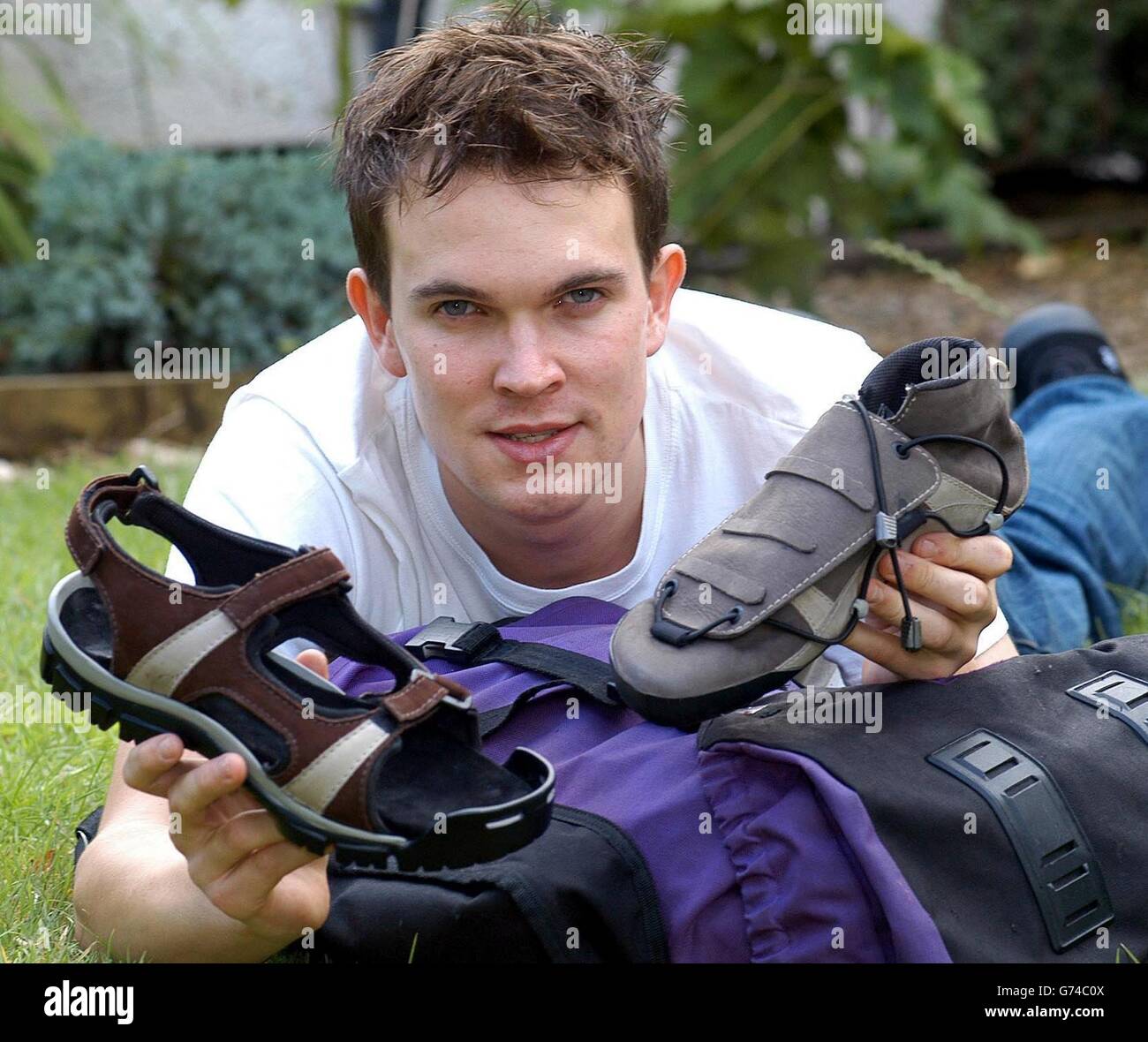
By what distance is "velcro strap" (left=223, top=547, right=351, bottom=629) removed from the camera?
1.78 metres

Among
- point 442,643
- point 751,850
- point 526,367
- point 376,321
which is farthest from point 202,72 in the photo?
point 751,850

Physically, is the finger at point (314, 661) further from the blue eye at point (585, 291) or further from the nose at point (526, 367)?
the blue eye at point (585, 291)

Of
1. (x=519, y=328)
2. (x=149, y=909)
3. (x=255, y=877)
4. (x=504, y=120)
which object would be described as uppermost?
(x=504, y=120)

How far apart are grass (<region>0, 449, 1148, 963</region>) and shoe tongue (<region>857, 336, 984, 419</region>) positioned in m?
0.99

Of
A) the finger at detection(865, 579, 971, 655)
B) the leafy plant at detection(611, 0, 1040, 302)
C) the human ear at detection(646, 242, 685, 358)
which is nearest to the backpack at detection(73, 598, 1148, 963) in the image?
the finger at detection(865, 579, 971, 655)

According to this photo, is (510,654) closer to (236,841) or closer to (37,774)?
(236,841)

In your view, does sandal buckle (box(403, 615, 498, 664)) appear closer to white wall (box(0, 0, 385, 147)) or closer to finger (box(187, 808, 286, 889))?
finger (box(187, 808, 286, 889))

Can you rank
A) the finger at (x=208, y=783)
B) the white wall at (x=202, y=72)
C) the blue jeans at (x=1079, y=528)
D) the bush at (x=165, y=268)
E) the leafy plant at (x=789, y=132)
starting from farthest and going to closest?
the white wall at (x=202, y=72), the leafy plant at (x=789, y=132), the bush at (x=165, y=268), the blue jeans at (x=1079, y=528), the finger at (x=208, y=783)

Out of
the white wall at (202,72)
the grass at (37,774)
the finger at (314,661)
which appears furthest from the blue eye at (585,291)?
the white wall at (202,72)

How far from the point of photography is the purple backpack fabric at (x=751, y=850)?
70.0 inches

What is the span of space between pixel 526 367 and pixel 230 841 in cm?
87

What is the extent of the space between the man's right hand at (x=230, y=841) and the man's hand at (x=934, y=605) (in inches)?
31.7

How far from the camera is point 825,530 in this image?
1968 millimetres
